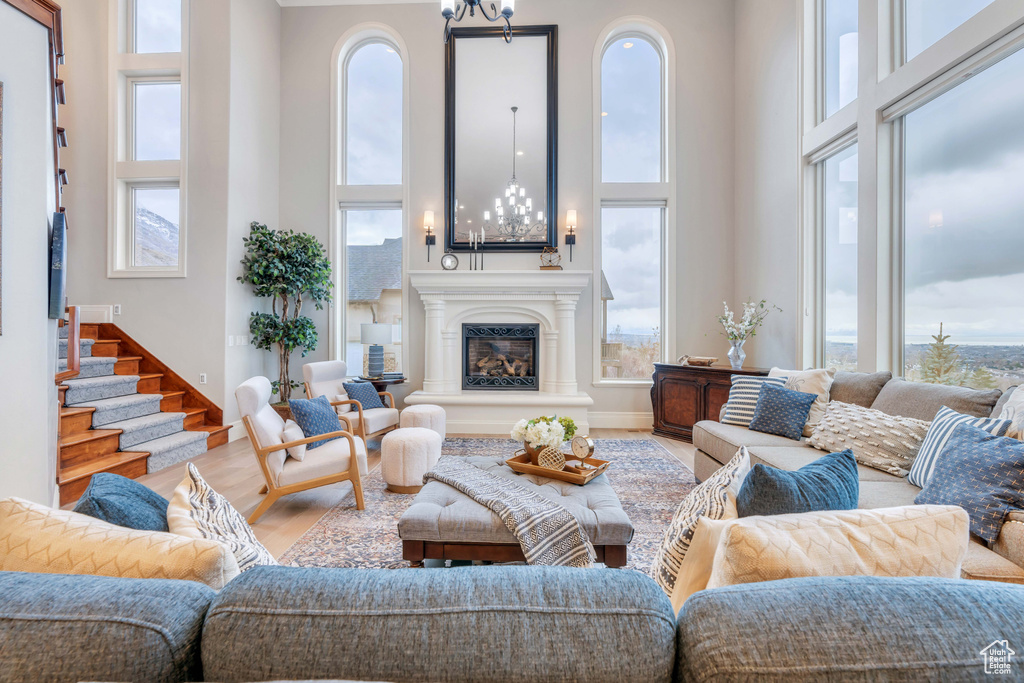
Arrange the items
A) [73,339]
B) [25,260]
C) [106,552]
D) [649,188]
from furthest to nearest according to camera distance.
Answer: [649,188] → [73,339] → [25,260] → [106,552]

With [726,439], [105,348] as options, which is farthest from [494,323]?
[105,348]

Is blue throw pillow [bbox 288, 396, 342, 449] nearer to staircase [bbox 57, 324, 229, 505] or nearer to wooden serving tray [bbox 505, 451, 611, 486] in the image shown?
wooden serving tray [bbox 505, 451, 611, 486]

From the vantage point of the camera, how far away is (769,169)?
16.3ft

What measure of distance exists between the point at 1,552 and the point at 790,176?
556cm

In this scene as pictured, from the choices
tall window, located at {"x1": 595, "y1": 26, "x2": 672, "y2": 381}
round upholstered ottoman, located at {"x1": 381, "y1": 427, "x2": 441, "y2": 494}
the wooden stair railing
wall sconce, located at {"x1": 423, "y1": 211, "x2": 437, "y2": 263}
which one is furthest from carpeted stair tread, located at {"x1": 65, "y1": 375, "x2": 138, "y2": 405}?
tall window, located at {"x1": 595, "y1": 26, "x2": 672, "y2": 381}

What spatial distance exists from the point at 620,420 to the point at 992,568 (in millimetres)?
4199

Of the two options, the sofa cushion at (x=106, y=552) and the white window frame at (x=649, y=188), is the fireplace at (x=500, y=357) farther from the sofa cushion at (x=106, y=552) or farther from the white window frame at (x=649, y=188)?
the sofa cushion at (x=106, y=552)

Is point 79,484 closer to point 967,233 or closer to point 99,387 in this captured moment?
point 99,387

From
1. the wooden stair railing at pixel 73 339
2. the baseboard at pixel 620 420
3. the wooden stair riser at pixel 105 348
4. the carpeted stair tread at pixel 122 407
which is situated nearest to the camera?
the wooden stair railing at pixel 73 339

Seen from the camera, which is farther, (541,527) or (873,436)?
(873,436)

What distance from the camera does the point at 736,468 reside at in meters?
1.26

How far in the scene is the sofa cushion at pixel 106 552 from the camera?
0.79 metres

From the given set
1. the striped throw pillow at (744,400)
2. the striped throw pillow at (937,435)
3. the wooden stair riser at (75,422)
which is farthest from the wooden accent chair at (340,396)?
the striped throw pillow at (937,435)

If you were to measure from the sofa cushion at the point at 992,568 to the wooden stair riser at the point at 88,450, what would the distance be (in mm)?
5152
